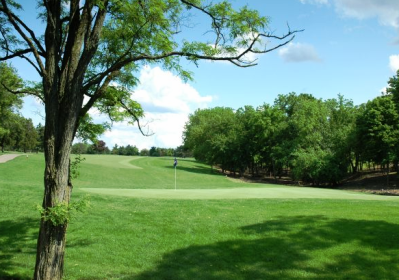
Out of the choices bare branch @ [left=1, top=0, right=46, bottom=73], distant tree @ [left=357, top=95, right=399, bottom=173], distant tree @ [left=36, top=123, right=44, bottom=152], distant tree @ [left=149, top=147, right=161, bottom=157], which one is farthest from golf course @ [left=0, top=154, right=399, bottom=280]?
distant tree @ [left=149, top=147, right=161, bottom=157]

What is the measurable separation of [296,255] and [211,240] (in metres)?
2.48

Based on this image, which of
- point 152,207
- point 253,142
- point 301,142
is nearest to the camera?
point 152,207

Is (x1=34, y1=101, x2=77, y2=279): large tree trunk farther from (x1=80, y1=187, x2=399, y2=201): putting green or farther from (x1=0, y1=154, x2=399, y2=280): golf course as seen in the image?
(x1=80, y1=187, x2=399, y2=201): putting green

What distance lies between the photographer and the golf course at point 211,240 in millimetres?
8227

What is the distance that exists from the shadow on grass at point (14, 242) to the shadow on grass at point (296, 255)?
3296 mm

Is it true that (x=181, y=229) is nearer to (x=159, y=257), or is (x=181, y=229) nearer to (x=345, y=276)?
(x=159, y=257)

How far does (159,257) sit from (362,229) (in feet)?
19.3

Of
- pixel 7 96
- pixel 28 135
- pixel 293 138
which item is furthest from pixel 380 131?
pixel 28 135

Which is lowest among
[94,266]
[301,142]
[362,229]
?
[94,266]

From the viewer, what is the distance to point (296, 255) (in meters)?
8.72

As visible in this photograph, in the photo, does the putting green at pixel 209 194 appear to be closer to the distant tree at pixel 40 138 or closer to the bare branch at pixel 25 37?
the bare branch at pixel 25 37

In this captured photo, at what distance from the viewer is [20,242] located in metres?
10.5

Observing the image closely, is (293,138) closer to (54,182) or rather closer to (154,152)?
(54,182)

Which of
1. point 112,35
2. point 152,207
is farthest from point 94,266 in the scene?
point 112,35
